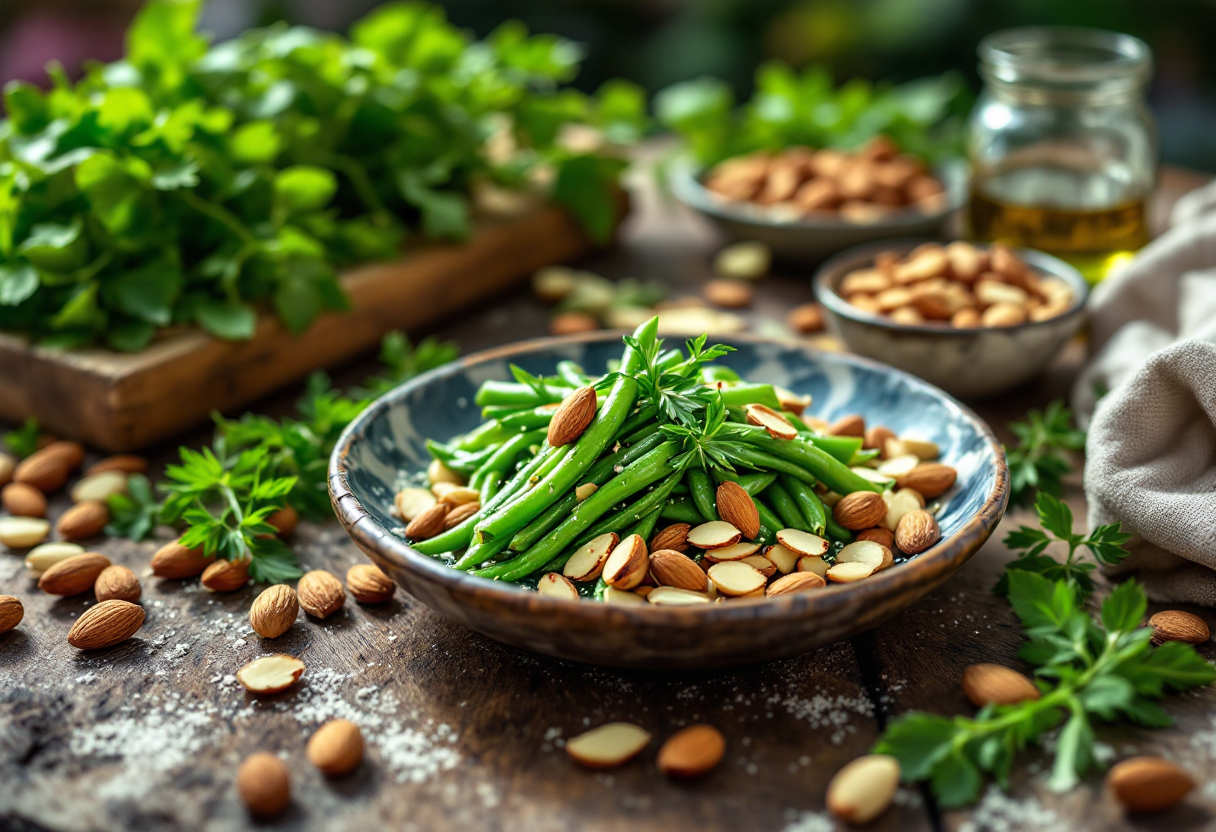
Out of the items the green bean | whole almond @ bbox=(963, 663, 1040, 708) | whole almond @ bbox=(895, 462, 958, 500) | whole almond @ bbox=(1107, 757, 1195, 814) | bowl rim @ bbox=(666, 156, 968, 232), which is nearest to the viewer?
whole almond @ bbox=(1107, 757, 1195, 814)

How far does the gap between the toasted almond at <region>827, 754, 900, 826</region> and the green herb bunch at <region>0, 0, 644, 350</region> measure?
1.54 m

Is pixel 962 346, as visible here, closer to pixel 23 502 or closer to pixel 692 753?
pixel 692 753

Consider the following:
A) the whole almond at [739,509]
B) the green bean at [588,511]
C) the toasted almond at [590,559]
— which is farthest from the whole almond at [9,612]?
the whole almond at [739,509]

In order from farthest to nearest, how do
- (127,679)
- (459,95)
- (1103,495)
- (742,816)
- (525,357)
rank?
(459,95) → (525,357) → (1103,495) → (127,679) → (742,816)

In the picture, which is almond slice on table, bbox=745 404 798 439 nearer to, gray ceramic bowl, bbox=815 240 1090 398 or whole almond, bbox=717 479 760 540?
whole almond, bbox=717 479 760 540

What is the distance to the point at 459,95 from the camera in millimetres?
2943

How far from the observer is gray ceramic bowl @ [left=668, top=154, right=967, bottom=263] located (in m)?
2.88

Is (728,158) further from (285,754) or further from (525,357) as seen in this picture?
(285,754)

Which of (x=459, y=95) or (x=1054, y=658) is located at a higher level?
(x=459, y=95)

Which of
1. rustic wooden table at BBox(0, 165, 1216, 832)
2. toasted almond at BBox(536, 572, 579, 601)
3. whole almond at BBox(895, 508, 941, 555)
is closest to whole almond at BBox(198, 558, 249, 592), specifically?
rustic wooden table at BBox(0, 165, 1216, 832)

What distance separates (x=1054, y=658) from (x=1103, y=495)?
1.20 ft

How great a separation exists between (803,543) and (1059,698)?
0.39m

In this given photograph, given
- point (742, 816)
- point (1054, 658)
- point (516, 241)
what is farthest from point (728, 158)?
point (742, 816)

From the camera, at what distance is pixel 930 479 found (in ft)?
5.76
